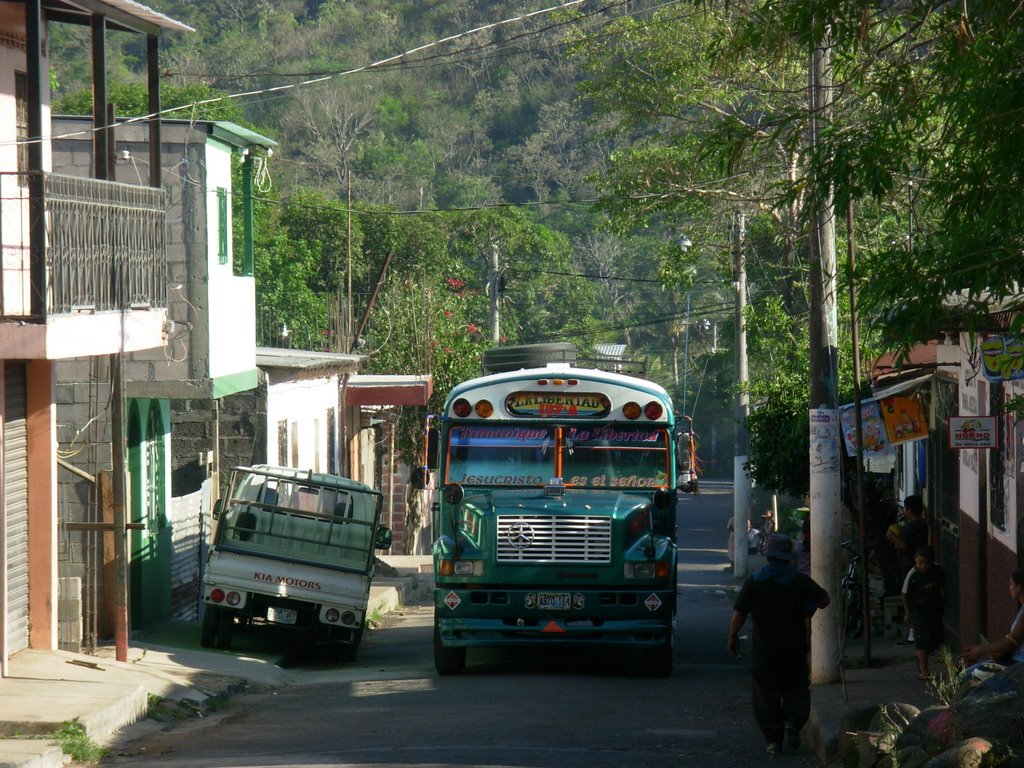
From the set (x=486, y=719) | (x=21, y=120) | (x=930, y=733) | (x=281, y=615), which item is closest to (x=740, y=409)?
(x=281, y=615)

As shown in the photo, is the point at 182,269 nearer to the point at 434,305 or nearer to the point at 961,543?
the point at 961,543

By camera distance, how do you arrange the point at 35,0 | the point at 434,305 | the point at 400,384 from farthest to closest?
the point at 434,305 → the point at 400,384 → the point at 35,0

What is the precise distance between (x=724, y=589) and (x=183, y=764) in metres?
23.0

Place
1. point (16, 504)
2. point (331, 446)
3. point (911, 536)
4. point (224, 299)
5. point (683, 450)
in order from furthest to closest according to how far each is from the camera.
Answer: point (331, 446) < point (224, 299) < point (911, 536) < point (683, 450) < point (16, 504)

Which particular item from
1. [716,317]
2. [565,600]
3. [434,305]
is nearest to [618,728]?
[565,600]

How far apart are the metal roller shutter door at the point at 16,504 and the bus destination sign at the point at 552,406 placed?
4980mm

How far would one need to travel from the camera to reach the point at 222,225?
65.2ft

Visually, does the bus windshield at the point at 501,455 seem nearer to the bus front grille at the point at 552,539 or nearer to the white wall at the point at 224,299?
the bus front grille at the point at 552,539

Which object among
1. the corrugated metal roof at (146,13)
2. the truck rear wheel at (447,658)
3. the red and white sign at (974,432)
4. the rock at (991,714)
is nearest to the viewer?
the rock at (991,714)

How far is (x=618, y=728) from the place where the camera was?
37.9 feet

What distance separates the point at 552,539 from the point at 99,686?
4.51 m

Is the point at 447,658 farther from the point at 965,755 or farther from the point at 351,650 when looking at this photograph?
the point at 965,755

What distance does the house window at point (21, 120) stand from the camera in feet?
47.9

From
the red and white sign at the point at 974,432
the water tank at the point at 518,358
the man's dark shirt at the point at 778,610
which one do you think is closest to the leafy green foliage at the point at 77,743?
the man's dark shirt at the point at 778,610
